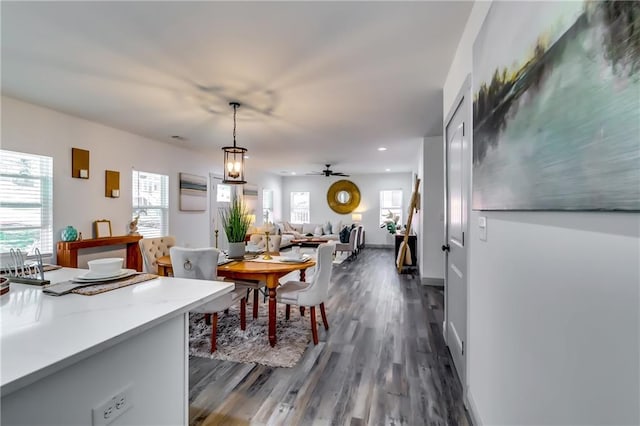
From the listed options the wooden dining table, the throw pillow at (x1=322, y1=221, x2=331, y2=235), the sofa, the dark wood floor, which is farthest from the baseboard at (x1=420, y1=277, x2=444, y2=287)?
the throw pillow at (x1=322, y1=221, x2=331, y2=235)

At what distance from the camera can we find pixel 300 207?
11.1m

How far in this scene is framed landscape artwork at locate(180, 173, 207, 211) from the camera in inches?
229

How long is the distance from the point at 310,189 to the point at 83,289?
32.1 ft

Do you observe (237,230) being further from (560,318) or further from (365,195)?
(365,195)

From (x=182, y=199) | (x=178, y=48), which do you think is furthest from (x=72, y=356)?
(x=182, y=199)

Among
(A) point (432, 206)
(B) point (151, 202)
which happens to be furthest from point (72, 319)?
(A) point (432, 206)

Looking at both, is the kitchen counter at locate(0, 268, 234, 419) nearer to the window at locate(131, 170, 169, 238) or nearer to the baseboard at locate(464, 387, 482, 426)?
the baseboard at locate(464, 387, 482, 426)

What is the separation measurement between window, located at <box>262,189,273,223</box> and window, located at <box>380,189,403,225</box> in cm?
378

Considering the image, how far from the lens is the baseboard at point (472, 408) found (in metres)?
1.64

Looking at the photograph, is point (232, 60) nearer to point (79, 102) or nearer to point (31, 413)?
point (79, 102)

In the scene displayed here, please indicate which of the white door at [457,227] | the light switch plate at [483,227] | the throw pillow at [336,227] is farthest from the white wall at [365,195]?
the light switch plate at [483,227]

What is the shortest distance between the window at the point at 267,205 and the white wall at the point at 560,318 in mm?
8427

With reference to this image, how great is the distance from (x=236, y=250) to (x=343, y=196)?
25.1 feet

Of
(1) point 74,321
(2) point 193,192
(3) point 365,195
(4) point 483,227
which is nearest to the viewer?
(1) point 74,321
